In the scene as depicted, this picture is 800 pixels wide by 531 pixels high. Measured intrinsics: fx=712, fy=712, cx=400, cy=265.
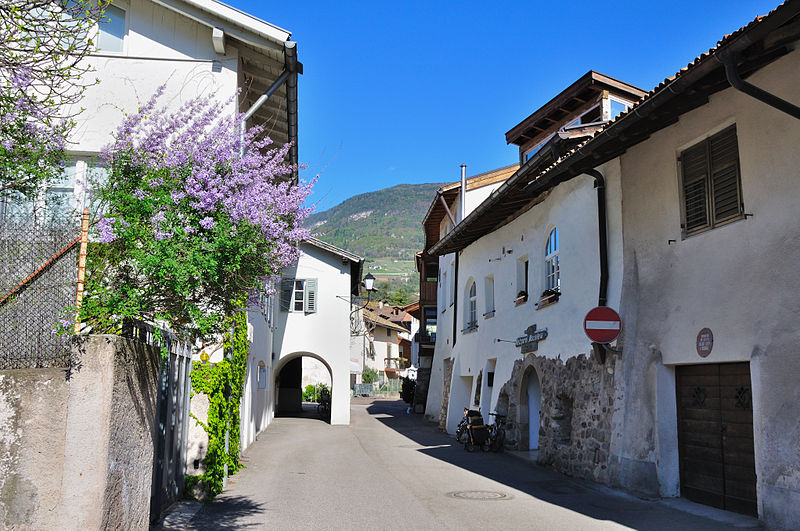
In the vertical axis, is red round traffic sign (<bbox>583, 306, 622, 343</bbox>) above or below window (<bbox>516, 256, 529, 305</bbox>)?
below

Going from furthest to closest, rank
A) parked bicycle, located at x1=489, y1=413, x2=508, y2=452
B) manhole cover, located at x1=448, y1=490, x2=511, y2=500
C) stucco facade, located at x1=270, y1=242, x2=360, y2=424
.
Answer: stucco facade, located at x1=270, y1=242, x2=360, y2=424
parked bicycle, located at x1=489, y1=413, x2=508, y2=452
manhole cover, located at x1=448, y1=490, x2=511, y2=500

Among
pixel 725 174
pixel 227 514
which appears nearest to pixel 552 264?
pixel 725 174

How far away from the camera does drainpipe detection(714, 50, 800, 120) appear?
784 centimetres

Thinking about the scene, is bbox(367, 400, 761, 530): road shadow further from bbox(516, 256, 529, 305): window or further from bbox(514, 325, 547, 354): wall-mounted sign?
bbox(516, 256, 529, 305): window

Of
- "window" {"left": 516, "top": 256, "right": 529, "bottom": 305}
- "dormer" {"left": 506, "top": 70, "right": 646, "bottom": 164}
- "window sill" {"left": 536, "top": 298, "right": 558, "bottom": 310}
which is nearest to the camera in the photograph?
"window sill" {"left": 536, "top": 298, "right": 558, "bottom": 310}

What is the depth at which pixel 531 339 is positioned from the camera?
16219 millimetres

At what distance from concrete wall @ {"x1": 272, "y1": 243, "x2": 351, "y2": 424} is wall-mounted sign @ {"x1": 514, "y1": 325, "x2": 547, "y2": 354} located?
10.9 meters

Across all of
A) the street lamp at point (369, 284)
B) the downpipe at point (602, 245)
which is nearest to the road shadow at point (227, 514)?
the downpipe at point (602, 245)

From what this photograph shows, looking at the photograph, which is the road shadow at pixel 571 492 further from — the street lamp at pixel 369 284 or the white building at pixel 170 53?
the white building at pixel 170 53

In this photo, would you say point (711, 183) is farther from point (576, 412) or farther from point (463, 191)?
Result: point (463, 191)

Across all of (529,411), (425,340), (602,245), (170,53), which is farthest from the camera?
(425,340)

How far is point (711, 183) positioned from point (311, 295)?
1913cm

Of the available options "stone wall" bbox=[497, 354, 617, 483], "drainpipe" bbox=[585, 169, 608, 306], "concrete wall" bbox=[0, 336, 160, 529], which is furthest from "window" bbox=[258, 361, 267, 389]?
"concrete wall" bbox=[0, 336, 160, 529]

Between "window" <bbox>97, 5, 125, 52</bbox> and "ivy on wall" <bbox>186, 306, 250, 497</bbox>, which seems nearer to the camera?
"ivy on wall" <bbox>186, 306, 250, 497</bbox>
